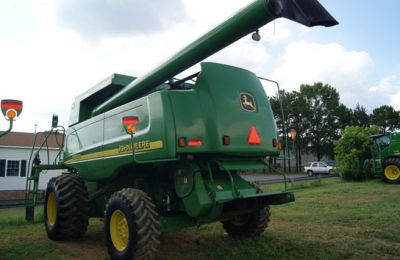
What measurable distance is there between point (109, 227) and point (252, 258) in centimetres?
214

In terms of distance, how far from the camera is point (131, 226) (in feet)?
15.8

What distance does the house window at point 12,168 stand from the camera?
25.2 metres

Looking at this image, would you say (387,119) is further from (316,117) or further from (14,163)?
(14,163)

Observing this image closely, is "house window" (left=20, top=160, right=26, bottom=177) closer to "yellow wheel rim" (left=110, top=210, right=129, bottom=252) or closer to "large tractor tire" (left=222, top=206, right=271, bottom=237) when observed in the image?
"large tractor tire" (left=222, top=206, right=271, bottom=237)

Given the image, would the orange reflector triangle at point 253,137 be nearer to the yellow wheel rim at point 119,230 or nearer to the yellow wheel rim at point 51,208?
the yellow wheel rim at point 119,230

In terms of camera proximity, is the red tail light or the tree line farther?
the tree line

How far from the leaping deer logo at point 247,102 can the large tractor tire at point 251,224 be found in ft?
6.32

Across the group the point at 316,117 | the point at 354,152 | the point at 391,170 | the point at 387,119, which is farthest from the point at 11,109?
the point at 387,119

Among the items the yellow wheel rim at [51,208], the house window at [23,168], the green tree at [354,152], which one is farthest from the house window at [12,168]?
the green tree at [354,152]

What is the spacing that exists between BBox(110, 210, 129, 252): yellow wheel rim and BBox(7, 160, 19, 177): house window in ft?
76.6

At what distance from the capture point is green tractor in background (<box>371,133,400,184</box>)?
18.3 meters

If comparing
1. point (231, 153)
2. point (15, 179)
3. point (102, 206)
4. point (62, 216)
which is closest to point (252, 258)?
point (231, 153)

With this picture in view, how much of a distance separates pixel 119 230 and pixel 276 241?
106 inches

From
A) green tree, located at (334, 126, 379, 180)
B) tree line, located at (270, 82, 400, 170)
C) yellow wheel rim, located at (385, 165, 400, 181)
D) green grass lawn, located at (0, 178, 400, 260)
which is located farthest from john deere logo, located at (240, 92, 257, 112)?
tree line, located at (270, 82, 400, 170)
